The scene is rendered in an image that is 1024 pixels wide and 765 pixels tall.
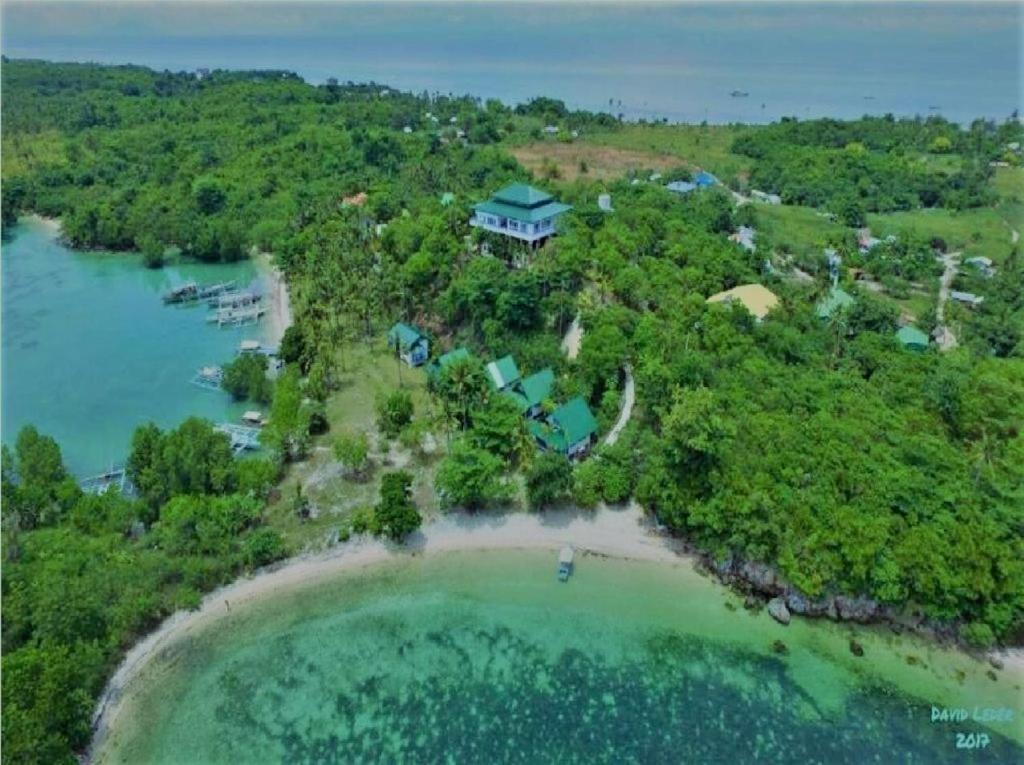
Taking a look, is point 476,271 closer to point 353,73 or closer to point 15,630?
point 15,630

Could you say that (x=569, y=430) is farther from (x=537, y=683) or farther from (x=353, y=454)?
(x=537, y=683)

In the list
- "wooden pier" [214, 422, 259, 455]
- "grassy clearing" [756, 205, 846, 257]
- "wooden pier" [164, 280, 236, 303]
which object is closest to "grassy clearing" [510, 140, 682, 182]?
"grassy clearing" [756, 205, 846, 257]

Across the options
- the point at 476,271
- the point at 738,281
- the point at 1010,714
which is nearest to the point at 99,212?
the point at 476,271

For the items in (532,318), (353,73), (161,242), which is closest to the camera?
(532,318)

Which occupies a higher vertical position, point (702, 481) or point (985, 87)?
point (985, 87)

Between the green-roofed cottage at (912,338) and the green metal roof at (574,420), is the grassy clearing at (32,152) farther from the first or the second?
the green-roofed cottage at (912,338)

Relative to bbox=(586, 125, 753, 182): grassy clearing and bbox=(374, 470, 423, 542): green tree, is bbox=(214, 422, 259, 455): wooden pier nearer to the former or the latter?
bbox=(374, 470, 423, 542): green tree

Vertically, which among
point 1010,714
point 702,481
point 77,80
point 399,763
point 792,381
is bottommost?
point 399,763
